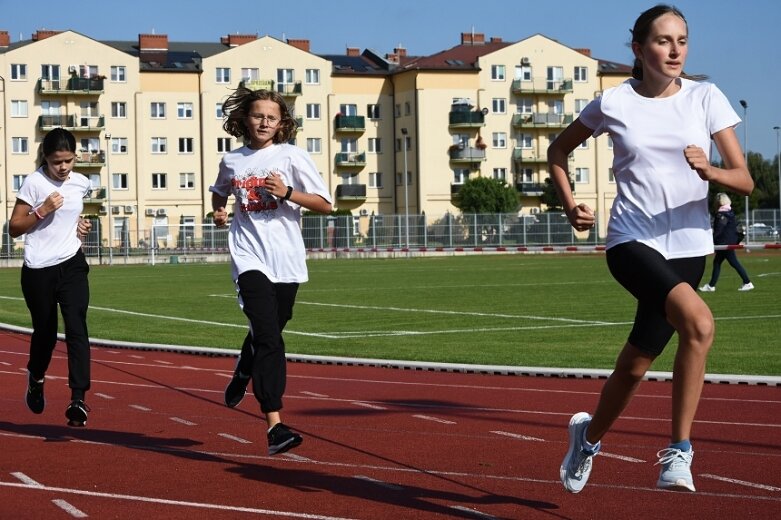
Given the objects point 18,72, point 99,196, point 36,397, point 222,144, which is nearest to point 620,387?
point 36,397

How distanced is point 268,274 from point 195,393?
3.95 m

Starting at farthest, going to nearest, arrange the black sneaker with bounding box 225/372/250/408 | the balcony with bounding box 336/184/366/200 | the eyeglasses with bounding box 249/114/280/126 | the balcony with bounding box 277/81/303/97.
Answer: the balcony with bounding box 336/184/366/200, the balcony with bounding box 277/81/303/97, the black sneaker with bounding box 225/372/250/408, the eyeglasses with bounding box 249/114/280/126

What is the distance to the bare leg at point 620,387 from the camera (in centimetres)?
607

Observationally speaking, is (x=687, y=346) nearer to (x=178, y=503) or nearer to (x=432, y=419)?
(x=178, y=503)

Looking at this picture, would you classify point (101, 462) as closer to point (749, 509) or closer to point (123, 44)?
point (749, 509)

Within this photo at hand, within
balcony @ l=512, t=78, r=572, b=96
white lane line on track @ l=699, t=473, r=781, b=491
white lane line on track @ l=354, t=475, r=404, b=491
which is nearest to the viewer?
white lane line on track @ l=699, t=473, r=781, b=491

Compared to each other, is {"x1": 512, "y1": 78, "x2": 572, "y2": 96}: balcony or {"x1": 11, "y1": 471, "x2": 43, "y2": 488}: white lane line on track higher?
{"x1": 512, "y1": 78, "x2": 572, "y2": 96}: balcony

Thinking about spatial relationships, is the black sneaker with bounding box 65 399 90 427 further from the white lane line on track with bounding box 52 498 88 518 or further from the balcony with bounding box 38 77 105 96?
the balcony with bounding box 38 77 105 96

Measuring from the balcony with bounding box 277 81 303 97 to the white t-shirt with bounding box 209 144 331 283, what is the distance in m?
92.1

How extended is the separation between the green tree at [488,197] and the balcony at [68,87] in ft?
85.1

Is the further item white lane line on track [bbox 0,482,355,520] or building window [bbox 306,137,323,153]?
building window [bbox 306,137,323,153]

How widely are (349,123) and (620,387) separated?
95612 mm

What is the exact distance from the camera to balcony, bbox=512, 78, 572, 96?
341ft

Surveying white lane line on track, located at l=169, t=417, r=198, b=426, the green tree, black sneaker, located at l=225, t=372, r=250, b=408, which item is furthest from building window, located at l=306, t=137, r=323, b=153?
black sneaker, located at l=225, t=372, r=250, b=408
